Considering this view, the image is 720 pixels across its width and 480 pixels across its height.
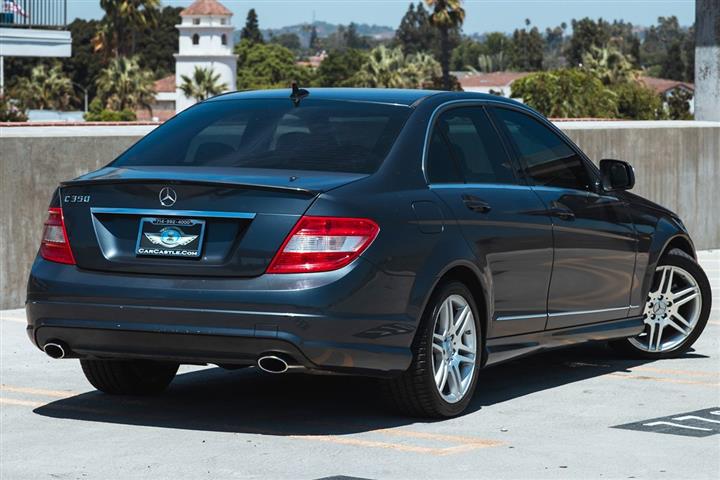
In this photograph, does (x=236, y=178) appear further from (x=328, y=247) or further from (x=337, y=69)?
(x=337, y=69)

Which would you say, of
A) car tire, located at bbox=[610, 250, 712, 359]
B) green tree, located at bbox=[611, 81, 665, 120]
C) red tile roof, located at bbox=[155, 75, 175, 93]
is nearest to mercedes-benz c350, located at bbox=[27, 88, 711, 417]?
car tire, located at bbox=[610, 250, 712, 359]

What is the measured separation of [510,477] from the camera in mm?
6250

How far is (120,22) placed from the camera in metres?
119

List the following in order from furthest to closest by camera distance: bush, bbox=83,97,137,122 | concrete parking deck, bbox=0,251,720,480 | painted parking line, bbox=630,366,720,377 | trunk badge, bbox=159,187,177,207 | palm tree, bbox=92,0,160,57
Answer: palm tree, bbox=92,0,160,57 < bush, bbox=83,97,137,122 < painted parking line, bbox=630,366,720,377 < trunk badge, bbox=159,187,177,207 < concrete parking deck, bbox=0,251,720,480

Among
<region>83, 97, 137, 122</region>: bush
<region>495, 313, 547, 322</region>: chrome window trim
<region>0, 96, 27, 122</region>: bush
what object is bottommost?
<region>83, 97, 137, 122</region>: bush

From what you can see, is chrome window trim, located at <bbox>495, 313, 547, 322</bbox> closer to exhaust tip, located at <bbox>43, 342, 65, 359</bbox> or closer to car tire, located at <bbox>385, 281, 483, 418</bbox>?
car tire, located at <bbox>385, 281, 483, 418</bbox>

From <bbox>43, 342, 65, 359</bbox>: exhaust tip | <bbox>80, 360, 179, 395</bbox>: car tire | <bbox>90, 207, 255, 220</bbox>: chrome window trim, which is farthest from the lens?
<bbox>80, 360, 179, 395</bbox>: car tire

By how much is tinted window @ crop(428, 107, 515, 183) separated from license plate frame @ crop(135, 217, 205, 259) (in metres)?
1.25

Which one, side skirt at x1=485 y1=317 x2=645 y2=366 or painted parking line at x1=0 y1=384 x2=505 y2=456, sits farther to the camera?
side skirt at x1=485 y1=317 x2=645 y2=366

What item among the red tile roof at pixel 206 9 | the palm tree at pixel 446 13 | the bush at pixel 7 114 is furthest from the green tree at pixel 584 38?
the bush at pixel 7 114

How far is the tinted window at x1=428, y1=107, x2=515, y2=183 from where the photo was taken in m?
7.72

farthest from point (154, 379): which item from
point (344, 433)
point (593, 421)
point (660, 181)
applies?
point (660, 181)

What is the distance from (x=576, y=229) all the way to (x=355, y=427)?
1938 millimetres

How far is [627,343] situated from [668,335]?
305 millimetres
